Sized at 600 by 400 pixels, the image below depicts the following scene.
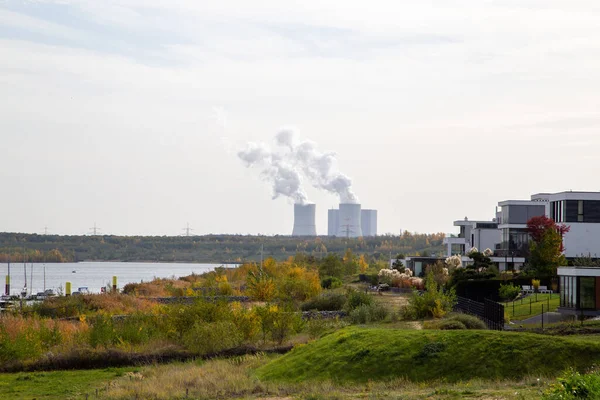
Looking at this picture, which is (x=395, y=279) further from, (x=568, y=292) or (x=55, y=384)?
(x=55, y=384)

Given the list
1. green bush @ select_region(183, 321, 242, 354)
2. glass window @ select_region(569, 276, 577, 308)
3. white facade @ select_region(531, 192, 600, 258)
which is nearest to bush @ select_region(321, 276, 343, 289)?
white facade @ select_region(531, 192, 600, 258)

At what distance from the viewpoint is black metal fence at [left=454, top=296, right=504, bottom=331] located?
117 feet

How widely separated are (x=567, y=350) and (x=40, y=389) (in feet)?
→ 51.7

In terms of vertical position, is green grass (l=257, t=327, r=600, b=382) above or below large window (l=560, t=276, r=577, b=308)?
below

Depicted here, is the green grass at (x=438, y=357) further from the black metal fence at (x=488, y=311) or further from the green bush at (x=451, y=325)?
the black metal fence at (x=488, y=311)

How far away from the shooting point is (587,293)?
4228cm

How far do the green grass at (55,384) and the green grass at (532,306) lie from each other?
2094 centimetres

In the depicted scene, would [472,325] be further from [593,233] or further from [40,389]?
[593,233]

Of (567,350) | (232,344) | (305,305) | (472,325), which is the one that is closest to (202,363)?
(232,344)

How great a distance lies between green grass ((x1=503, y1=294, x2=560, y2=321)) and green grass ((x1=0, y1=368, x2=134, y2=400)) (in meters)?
20.9

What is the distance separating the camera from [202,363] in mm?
31344

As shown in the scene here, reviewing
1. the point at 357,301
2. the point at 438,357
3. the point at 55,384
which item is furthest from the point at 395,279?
the point at 438,357

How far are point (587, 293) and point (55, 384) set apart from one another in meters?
26.0

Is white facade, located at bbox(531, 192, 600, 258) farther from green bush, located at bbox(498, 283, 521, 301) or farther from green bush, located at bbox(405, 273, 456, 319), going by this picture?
green bush, located at bbox(405, 273, 456, 319)
